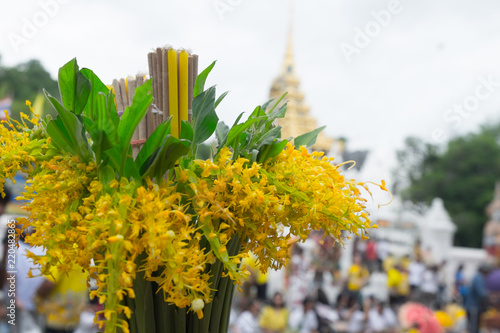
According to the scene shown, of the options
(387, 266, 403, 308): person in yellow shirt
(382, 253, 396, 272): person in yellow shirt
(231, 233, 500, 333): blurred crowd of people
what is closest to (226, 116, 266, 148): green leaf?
(231, 233, 500, 333): blurred crowd of people

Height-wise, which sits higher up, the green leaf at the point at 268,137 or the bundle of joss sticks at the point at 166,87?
the bundle of joss sticks at the point at 166,87

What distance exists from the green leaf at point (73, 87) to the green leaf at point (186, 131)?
8.1 inches

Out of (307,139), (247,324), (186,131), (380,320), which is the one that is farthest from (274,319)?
(186,131)

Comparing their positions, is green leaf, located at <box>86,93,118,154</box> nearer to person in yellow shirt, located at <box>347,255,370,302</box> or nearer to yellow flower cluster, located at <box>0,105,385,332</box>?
yellow flower cluster, located at <box>0,105,385,332</box>

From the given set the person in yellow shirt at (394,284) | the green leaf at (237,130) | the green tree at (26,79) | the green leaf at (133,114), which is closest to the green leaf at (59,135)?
the green leaf at (133,114)

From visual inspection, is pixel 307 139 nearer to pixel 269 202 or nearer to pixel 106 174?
pixel 269 202

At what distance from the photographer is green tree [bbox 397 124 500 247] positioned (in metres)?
21.5

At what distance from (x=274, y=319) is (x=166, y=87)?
4.19 m

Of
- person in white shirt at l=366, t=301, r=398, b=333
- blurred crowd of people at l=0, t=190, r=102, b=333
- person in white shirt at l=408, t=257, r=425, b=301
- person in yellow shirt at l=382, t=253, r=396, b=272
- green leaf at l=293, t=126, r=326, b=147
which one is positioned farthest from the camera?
person in yellow shirt at l=382, t=253, r=396, b=272

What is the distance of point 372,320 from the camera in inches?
205

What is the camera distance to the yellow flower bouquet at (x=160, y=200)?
82cm

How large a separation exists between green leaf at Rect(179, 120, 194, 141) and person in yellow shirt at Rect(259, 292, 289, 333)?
4179 mm

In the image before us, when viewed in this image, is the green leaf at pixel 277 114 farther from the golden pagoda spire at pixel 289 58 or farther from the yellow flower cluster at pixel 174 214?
the golden pagoda spire at pixel 289 58

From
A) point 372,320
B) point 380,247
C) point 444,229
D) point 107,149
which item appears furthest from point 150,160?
point 444,229
